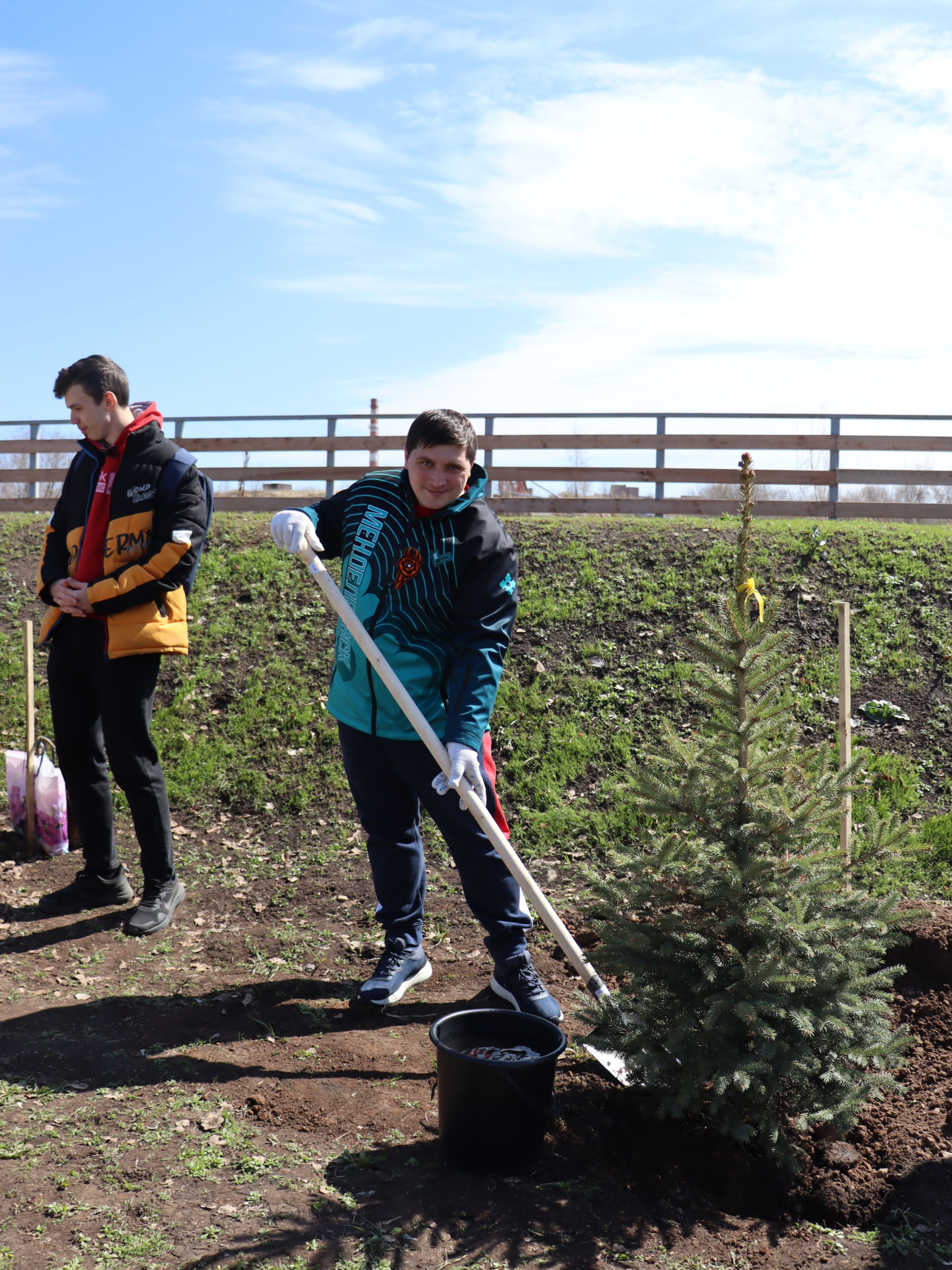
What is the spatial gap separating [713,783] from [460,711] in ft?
2.99

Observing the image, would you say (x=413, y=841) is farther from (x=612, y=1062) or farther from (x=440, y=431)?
(x=440, y=431)

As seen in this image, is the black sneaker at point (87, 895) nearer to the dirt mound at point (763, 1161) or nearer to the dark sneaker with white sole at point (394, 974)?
the dark sneaker with white sole at point (394, 974)

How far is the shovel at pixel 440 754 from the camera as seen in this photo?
3293mm

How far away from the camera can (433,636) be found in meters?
3.62

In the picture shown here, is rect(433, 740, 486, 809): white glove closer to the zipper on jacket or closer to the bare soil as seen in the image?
the zipper on jacket

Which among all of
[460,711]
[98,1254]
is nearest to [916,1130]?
[460,711]

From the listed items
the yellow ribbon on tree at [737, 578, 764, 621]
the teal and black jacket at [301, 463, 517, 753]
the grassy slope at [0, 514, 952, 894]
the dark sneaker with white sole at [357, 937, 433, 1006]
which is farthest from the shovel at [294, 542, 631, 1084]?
the grassy slope at [0, 514, 952, 894]

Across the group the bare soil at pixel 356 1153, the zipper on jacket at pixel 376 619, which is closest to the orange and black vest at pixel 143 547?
the zipper on jacket at pixel 376 619

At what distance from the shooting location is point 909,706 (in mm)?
6957

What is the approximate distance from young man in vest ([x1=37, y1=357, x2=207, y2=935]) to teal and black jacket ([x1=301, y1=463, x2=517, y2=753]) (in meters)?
1.17

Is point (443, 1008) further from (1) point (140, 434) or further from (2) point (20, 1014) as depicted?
(1) point (140, 434)

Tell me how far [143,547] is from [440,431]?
1878 mm

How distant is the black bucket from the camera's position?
282 centimetres

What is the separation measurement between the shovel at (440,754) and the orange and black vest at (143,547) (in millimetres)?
1347
